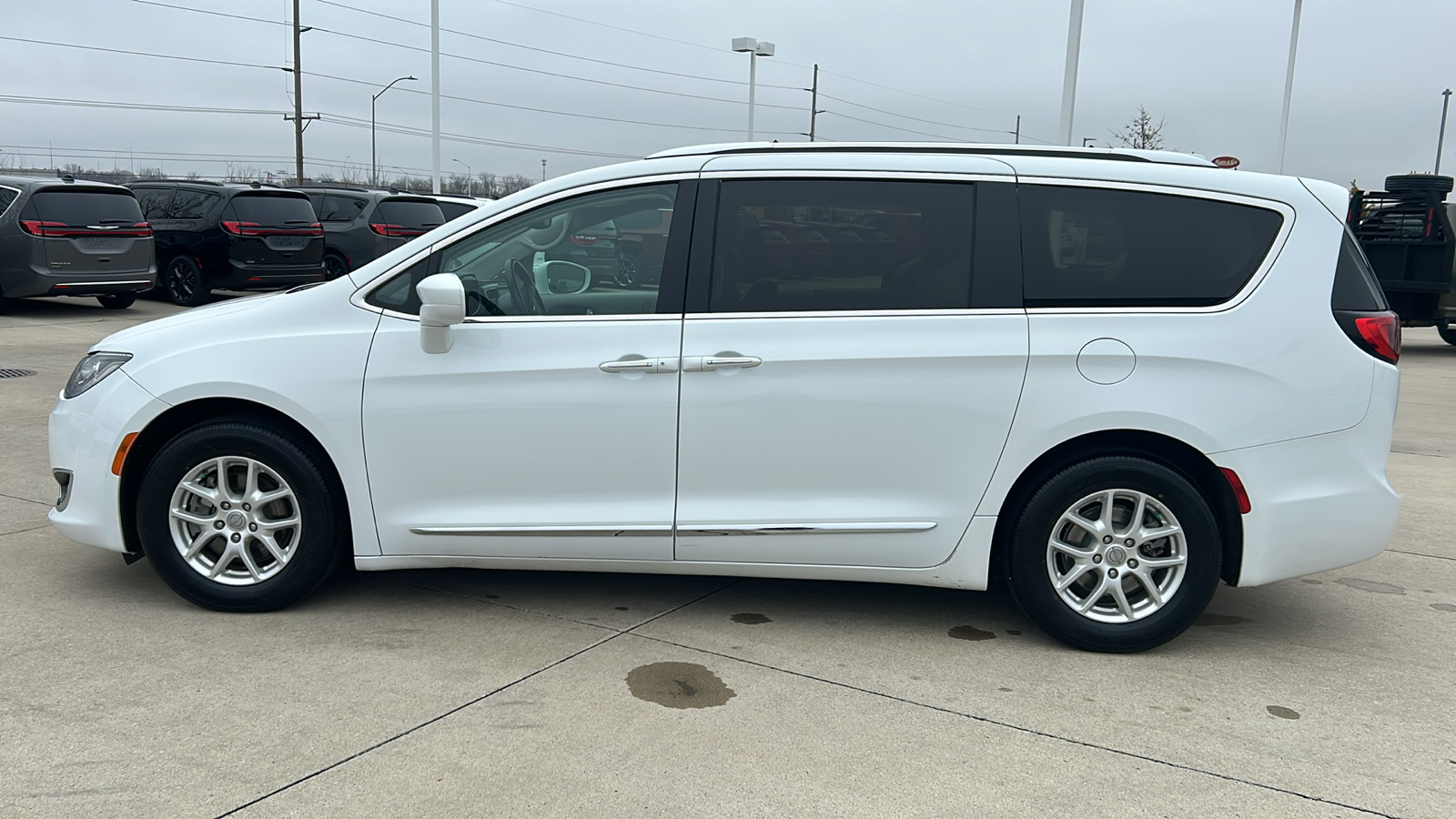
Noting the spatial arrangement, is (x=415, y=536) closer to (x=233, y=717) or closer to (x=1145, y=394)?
(x=233, y=717)

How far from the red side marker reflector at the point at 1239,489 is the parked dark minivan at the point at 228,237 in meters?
14.8

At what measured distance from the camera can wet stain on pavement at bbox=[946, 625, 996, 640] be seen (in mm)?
4211

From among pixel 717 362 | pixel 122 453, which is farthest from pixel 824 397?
pixel 122 453

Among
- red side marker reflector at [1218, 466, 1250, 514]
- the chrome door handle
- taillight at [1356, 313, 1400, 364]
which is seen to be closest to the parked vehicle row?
the chrome door handle

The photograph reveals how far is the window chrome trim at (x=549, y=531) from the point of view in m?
4.10

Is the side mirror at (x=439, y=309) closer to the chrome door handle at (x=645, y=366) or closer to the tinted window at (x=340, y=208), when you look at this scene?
the chrome door handle at (x=645, y=366)

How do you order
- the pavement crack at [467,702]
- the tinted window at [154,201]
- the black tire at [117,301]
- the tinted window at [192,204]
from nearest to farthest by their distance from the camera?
the pavement crack at [467,702] < the black tire at [117,301] < the tinted window at [192,204] < the tinted window at [154,201]

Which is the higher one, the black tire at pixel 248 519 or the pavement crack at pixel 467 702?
the black tire at pixel 248 519

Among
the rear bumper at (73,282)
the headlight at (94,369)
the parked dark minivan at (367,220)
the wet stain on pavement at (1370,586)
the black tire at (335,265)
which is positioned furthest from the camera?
the black tire at (335,265)

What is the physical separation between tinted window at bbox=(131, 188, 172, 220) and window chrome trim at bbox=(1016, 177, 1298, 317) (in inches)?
624

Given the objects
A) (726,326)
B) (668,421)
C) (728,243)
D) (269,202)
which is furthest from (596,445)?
(269,202)

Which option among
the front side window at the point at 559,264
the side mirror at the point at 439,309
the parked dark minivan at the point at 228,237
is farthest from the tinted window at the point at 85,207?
the side mirror at the point at 439,309

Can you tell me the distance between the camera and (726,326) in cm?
404

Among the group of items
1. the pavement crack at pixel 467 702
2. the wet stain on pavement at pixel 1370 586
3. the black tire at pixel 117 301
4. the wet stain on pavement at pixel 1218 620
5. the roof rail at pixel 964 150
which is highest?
the roof rail at pixel 964 150
